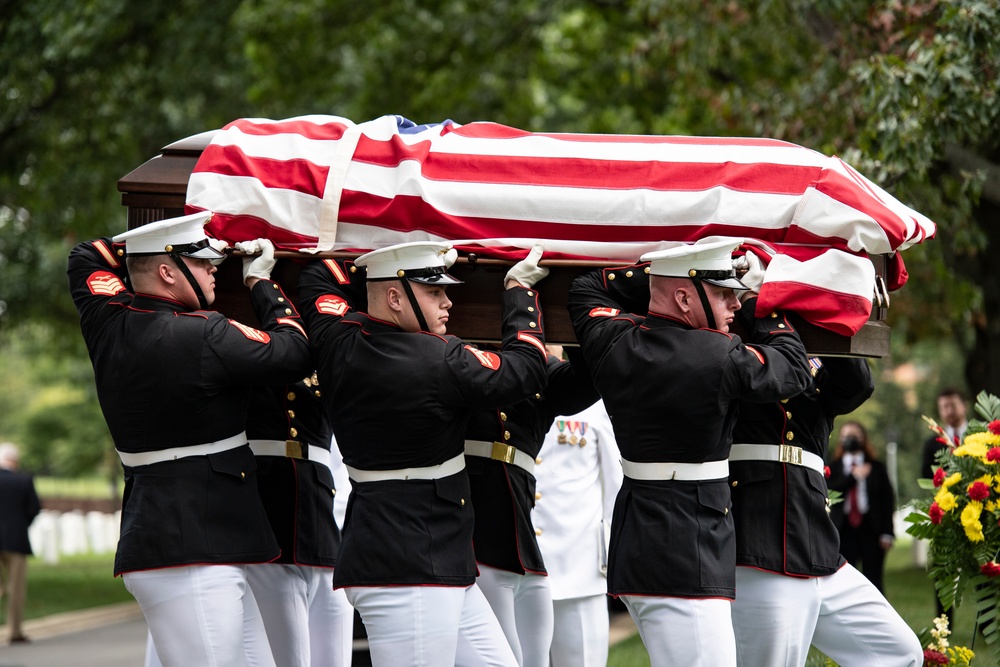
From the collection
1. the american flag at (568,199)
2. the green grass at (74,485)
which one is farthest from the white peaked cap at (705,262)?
the green grass at (74,485)

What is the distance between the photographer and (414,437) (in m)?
4.09

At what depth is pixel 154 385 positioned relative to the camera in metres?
4.20

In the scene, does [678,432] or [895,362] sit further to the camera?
[895,362]

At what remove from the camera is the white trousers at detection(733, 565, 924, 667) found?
172 inches

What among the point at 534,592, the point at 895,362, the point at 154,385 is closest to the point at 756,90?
the point at 534,592

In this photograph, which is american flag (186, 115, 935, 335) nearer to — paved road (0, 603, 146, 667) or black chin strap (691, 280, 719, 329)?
black chin strap (691, 280, 719, 329)

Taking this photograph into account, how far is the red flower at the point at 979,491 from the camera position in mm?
5000

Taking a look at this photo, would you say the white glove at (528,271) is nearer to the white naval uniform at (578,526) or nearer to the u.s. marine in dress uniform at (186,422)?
the u.s. marine in dress uniform at (186,422)

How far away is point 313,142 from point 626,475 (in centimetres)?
165

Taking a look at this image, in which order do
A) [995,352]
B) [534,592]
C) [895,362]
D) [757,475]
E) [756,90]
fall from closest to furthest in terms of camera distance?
[757,475]
[534,592]
[995,352]
[756,90]
[895,362]

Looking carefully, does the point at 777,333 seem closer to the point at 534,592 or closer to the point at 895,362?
the point at 534,592

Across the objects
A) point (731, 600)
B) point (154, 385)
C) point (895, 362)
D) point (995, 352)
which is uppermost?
point (154, 385)

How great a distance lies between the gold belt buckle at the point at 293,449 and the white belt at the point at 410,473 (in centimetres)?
75

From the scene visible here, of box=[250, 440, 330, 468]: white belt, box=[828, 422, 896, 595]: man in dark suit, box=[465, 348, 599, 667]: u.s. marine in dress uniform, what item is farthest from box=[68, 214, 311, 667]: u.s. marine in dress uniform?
box=[828, 422, 896, 595]: man in dark suit
